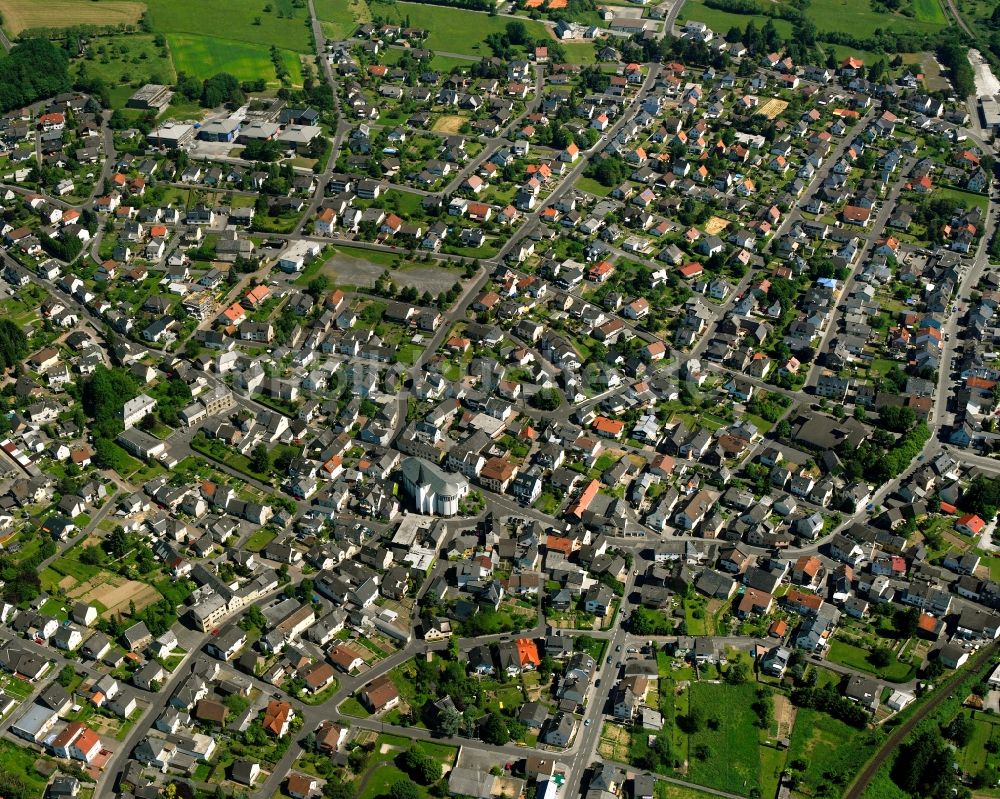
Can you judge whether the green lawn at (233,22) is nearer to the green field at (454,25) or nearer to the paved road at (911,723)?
the green field at (454,25)

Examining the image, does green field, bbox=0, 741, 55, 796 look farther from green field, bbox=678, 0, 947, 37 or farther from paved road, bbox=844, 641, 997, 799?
green field, bbox=678, 0, 947, 37

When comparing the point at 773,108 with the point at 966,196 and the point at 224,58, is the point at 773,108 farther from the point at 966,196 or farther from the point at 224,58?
the point at 224,58

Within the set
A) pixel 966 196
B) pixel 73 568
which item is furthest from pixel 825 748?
pixel 966 196

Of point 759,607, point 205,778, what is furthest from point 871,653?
point 205,778

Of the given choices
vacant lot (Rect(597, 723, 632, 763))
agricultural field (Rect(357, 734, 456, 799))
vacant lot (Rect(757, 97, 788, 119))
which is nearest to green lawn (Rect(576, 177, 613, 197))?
vacant lot (Rect(757, 97, 788, 119))

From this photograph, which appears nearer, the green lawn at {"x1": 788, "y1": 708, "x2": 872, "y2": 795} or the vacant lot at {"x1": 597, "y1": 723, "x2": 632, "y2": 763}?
the green lawn at {"x1": 788, "y1": 708, "x2": 872, "y2": 795}

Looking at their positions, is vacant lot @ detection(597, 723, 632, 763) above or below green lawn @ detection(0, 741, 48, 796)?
above

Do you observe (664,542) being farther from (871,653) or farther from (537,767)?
(537,767)
